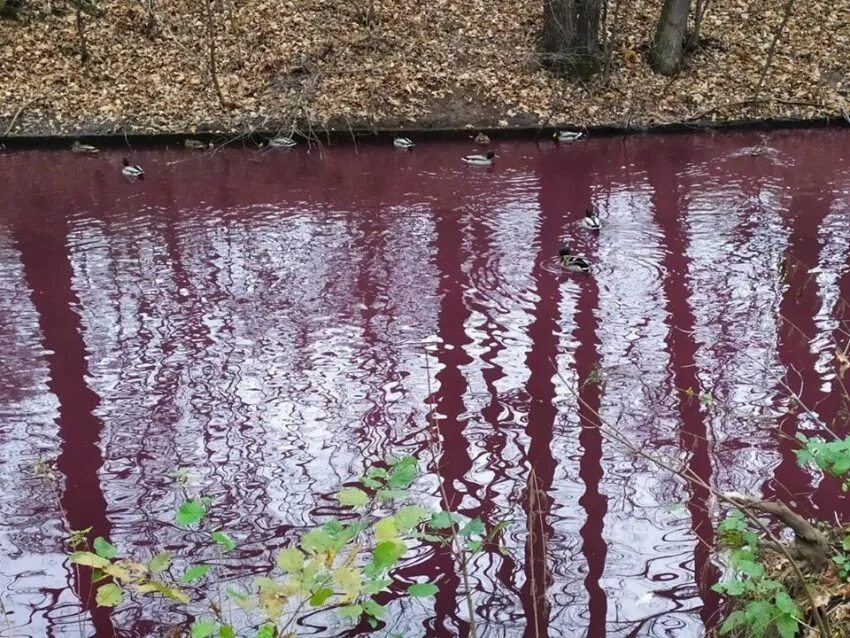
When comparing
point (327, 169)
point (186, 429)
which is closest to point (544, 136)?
point (327, 169)

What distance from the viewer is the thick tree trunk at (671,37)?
1775 cm

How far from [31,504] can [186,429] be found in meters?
1.21

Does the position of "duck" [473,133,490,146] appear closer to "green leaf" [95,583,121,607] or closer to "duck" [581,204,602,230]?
"duck" [581,204,602,230]

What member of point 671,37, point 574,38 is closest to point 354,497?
point 574,38

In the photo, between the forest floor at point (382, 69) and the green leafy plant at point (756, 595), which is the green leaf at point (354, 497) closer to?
the green leafy plant at point (756, 595)

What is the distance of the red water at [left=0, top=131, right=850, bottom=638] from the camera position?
489 centimetres

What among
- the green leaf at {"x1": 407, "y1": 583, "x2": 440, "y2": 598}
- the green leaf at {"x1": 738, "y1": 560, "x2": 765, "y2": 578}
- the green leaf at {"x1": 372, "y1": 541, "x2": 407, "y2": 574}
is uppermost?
the green leaf at {"x1": 372, "y1": 541, "x2": 407, "y2": 574}

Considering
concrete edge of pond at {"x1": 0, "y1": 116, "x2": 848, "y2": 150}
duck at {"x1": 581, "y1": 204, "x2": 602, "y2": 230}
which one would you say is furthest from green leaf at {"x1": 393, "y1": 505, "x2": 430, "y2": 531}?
concrete edge of pond at {"x1": 0, "y1": 116, "x2": 848, "y2": 150}

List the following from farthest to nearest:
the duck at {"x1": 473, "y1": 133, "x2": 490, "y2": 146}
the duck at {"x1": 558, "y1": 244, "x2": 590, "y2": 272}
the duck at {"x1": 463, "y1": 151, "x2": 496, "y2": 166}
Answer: the duck at {"x1": 473, "y1": 133, "x2": 490, "y2": 146} < the duck at {"x1": 463, "y1": 151, "x2": 496, "y2": 166} < the duck at {"x1": 558, "y1": 244, "x2": 590, "y2": 272}

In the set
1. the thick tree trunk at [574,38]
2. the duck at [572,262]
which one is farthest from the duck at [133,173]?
the thick tree trunk at [574,38]

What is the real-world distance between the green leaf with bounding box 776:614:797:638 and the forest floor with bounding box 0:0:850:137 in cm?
1382

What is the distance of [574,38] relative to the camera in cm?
1756

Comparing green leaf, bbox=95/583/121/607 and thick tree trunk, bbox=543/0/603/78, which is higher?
thick tree trunk, bbox=543/0/603/78

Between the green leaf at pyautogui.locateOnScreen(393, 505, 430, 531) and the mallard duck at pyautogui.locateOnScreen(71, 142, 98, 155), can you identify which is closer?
the green leaf at pyautogui.locateOnScreen(393, 505, 430, 531)
